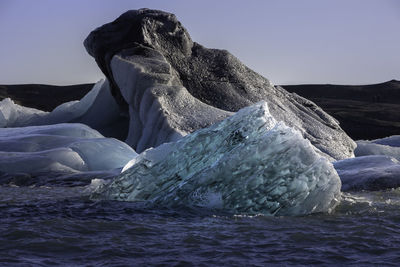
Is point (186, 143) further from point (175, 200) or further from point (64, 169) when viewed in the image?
point (64, 169)

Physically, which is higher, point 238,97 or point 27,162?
point 238,97

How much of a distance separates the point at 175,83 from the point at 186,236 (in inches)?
273

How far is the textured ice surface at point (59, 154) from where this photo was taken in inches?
320

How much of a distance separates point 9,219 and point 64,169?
393 centimetres

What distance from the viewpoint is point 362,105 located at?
78.4 feet

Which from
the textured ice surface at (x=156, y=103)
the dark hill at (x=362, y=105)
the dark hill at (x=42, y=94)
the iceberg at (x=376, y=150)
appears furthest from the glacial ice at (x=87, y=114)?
the dark hill at (x=362, y=105)

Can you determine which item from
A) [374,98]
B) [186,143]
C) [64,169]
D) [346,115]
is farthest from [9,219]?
[374,98]

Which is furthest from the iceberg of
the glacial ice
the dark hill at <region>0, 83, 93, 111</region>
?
the dark hill at <region>0, 83, 93, 111</region>

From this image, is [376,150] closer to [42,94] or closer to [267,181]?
[267,181]

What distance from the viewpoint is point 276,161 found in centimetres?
468

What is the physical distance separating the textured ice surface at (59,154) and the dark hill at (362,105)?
13011 millimetres

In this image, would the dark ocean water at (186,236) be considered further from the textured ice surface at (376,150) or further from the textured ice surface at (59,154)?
the textured ice surface at (376,150)

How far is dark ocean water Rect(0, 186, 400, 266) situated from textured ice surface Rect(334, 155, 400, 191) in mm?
1789

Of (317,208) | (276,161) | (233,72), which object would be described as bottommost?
(317,208)
